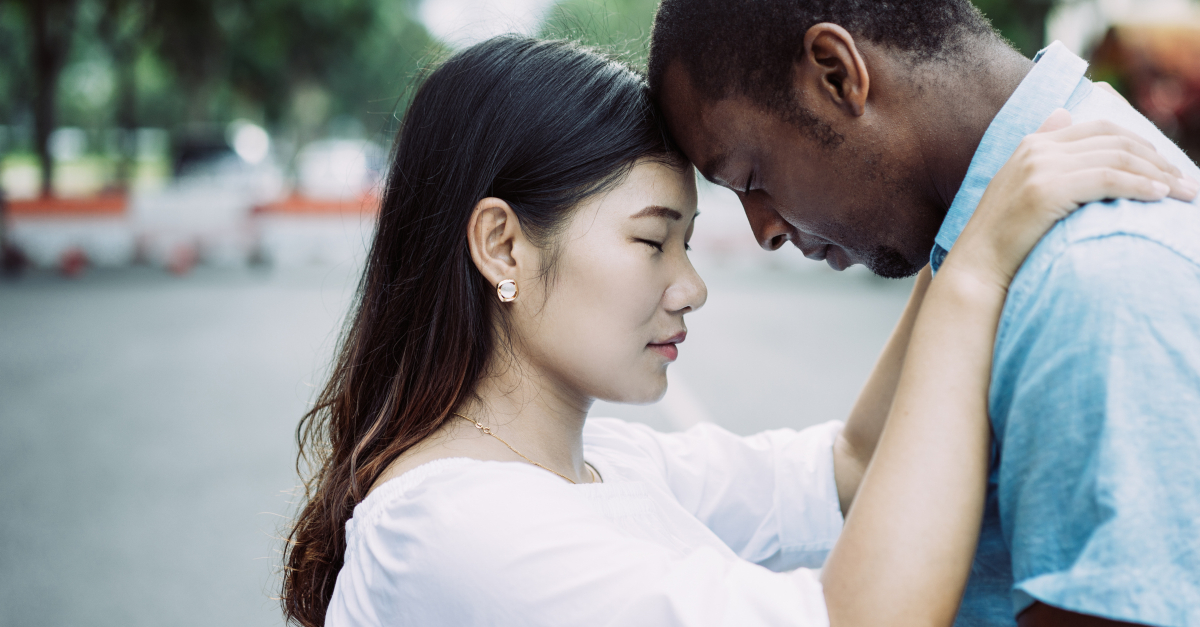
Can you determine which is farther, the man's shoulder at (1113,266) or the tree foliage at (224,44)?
the tree foliage at (224,44)

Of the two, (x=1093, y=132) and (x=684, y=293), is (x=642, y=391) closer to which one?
(x=684, y=293)

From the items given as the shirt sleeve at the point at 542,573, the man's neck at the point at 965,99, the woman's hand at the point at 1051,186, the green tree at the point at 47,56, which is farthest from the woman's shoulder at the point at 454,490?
the green tree at the point at 47,56

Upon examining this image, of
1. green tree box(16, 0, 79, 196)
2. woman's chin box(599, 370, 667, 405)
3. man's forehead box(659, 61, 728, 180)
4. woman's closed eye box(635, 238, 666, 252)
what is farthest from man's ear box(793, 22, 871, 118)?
green tree box(16, 0, 79, 196)

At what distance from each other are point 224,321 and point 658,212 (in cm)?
946

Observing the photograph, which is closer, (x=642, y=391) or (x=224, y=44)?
(x=642, y=391)

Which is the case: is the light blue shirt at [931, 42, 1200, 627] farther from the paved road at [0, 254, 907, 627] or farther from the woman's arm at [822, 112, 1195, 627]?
the paved road at [0, 254, 907, 627]

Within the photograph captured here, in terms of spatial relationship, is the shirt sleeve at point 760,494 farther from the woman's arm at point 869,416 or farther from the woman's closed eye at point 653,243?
the woman's closed eye at point 653,243

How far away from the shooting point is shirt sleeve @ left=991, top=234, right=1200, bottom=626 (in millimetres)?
1072

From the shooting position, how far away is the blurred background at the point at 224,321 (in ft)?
14.2

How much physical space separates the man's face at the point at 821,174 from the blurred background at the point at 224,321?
0.43 meters

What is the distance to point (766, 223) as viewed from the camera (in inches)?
71.6

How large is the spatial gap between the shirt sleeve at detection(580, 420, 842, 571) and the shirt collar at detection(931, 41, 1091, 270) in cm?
90

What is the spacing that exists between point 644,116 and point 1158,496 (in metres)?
1.15

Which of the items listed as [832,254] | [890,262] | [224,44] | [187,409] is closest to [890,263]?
[890,262]
